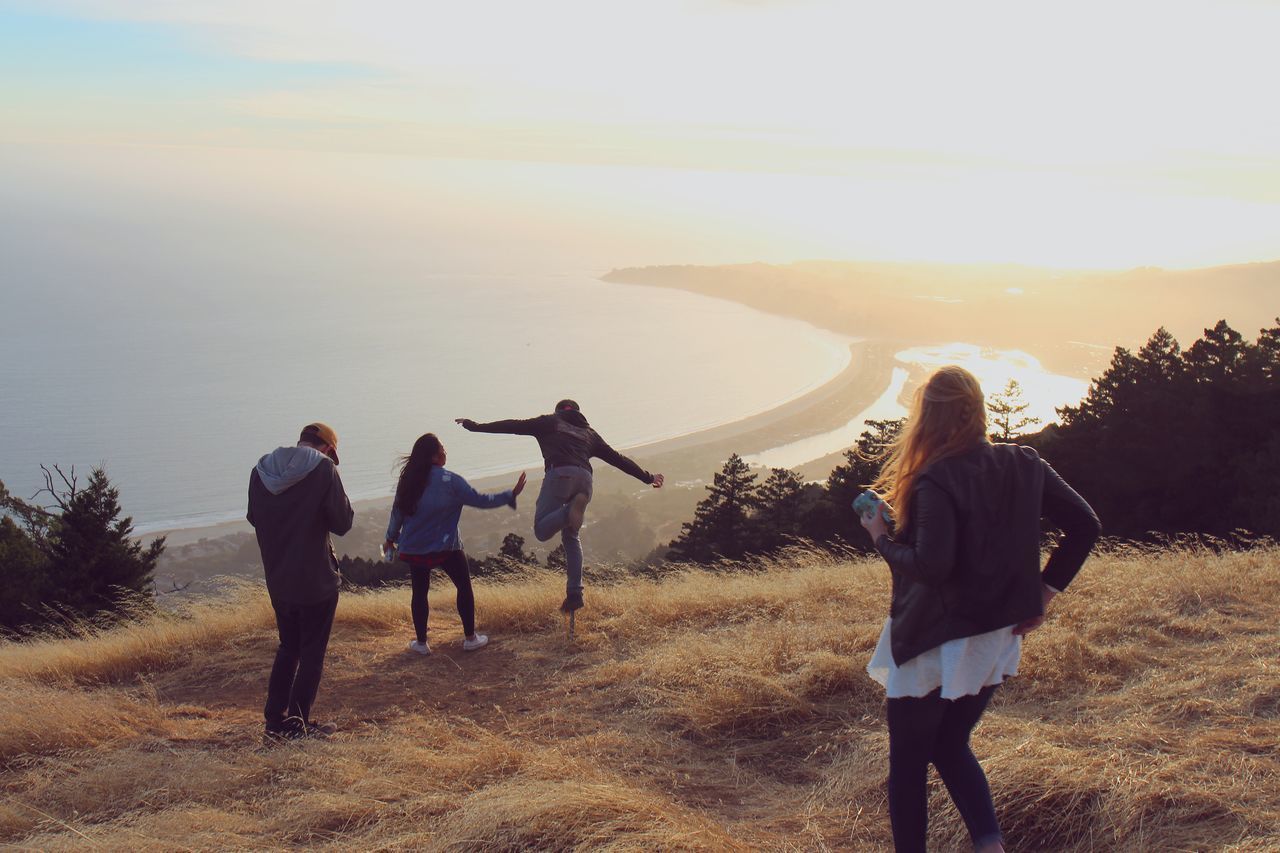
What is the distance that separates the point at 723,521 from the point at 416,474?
21518mm

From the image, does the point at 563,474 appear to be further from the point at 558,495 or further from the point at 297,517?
the point at 297,517

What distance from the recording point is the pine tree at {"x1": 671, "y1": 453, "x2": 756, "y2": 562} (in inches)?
1017

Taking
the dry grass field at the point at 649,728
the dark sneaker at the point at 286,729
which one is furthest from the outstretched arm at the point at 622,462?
the dark sneaker at the point at 286,729

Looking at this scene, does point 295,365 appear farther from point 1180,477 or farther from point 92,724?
point 92,724

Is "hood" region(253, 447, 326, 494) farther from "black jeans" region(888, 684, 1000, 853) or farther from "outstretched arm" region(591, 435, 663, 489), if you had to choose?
"black jeans" region(888, 684, 1000, 853)

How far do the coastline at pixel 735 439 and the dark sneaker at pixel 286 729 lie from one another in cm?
3698

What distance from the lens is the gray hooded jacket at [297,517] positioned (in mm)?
4863

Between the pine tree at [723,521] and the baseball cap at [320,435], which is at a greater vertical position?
the baseball cap at [320,435]

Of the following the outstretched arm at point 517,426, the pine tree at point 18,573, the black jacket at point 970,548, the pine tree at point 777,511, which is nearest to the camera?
the black jacket at point 970,548

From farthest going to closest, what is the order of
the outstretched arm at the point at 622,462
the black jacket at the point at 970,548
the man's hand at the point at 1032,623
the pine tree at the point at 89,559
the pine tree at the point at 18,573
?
the pine tree at the point at 89,559 → the pine tree at the point at 18,573 → the outstretched arm at the point at 622,462 → the man's hand at the point at 1032,623 → the black jacket at the point at 970,548

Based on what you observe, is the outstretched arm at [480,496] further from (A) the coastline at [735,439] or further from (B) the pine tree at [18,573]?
(A) the coastline at [735,439]

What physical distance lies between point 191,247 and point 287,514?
20259 centimetres

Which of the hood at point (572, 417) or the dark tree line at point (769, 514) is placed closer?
the hood at point (572, 417)

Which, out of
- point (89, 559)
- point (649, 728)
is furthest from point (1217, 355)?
point (89, 559)
